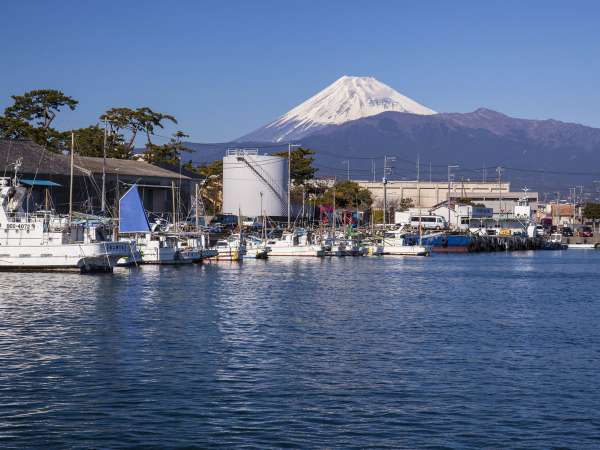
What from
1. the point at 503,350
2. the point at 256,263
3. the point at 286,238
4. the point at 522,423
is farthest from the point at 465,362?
the point at 286,238

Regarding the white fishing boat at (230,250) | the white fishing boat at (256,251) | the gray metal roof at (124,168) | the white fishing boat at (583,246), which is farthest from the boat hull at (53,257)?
the white fishing boat at (583,246)

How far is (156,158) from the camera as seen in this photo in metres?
133

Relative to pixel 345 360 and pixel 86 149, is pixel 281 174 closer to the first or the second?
pixel 86 149

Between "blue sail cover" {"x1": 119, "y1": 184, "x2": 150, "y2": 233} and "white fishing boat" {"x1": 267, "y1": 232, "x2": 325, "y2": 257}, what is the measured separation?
21.1 metres

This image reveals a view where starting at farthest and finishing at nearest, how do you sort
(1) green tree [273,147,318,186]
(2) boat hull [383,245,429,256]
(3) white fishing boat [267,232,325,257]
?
(1) green tree [273,147,318,186], (2) boat hull [383,245,429,256], (3) white fishing boat [267,232,325,257]

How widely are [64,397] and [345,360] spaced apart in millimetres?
9370

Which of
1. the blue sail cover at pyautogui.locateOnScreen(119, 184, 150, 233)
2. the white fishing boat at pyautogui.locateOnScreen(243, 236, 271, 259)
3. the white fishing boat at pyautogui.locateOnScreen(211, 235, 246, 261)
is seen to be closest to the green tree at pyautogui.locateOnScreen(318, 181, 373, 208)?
the white fishing boat at pyautogui.locateOnScreen(243, 236, 271, 259)

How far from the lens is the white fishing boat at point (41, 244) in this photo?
64.0m

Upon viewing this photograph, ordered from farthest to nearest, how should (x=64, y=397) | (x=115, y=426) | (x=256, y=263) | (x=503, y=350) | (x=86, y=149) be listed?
1. (x=86, y=149)
2. (x=256, y=263)
3. (x=503, y=350)
4. (x=64, y=397)
5. (x=115, y=426)

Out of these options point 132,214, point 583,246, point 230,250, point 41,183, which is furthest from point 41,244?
point 583,246

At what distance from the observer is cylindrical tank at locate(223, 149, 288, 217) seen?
413ft

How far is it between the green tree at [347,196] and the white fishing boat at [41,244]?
Result: 92005 millimetres

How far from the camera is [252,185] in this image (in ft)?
414

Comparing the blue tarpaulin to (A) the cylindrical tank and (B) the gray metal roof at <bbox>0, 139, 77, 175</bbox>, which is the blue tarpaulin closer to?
(B) the gray metal roof at <bbox>0, 139, 77, 175</bbox>
